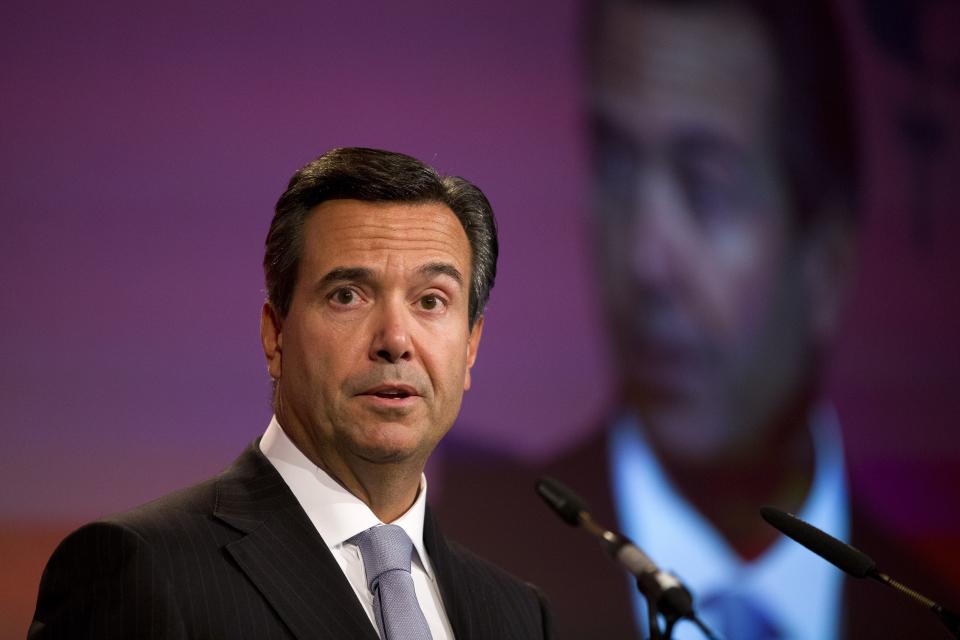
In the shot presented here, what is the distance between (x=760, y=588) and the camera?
160 inches

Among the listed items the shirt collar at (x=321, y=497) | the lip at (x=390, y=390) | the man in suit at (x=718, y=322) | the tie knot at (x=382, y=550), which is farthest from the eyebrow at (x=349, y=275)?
the man in suit at (x=718, y=322)

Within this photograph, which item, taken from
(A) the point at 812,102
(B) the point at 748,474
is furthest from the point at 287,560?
(A) the point at 812,102

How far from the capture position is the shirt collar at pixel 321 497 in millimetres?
2428

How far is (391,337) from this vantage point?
2.39 metres

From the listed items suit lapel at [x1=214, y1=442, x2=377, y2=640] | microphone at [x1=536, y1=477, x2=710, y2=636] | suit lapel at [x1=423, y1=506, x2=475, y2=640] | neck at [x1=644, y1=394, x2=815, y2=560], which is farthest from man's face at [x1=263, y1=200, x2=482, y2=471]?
neck at [x1=644, y1=394, x2=815, y2=560]

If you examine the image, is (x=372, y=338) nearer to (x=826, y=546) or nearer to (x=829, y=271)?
(x=826, y=546)

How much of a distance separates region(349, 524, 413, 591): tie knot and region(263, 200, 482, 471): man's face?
0.15 metres

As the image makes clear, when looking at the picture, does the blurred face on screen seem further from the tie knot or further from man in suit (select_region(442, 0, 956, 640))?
the tie knot

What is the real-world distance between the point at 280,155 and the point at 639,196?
123 centimetres

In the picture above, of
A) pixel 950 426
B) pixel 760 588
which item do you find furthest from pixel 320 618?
pixel 950 426

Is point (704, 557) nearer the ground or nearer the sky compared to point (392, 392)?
nearer the ground

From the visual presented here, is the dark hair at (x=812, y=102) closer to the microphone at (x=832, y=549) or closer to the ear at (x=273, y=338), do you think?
the ear at (x=273, y=338)

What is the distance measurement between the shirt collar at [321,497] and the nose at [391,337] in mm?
275

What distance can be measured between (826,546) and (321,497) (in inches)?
39.0
